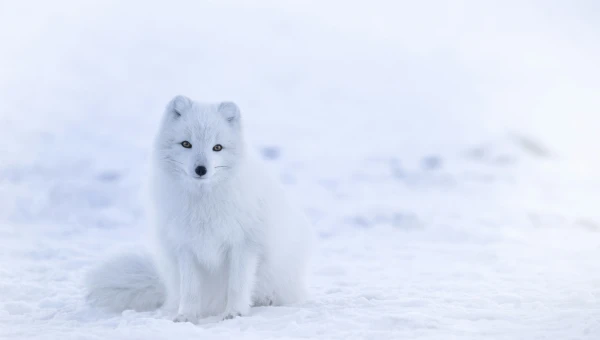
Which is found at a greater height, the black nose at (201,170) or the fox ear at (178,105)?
the fox ear at (178,105)

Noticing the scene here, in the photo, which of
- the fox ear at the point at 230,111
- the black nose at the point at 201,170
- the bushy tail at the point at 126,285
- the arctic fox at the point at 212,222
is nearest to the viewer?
the black nose at the point at 201,170

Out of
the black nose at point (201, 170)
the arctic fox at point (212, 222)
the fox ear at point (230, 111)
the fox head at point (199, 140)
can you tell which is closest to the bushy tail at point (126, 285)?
the arctic fox at point (212, 222)

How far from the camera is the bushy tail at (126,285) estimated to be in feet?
11.6

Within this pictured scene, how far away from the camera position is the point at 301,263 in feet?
12.0

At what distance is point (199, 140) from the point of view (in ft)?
10.0

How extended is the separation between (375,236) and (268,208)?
12.2 feet

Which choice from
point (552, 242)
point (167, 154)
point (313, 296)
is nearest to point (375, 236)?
point (552, 242)

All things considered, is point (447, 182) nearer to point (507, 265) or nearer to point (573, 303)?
point (507, 265)

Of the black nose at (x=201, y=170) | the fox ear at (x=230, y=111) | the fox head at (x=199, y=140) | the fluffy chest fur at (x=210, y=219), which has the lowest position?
the fluffy chest fur at (x=210, y=219)

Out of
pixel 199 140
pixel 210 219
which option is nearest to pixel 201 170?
pixel 199 140

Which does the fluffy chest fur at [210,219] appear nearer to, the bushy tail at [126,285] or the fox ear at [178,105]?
the fox ear at [178,105]

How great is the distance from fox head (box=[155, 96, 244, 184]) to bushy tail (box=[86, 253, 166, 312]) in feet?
2.69

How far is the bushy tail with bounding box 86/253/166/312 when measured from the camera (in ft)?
11.6

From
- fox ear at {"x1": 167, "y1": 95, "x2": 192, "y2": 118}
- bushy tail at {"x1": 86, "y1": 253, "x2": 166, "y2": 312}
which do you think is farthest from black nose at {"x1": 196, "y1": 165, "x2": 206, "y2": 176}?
bushy tail at {"x1": 86, "y1": 253, "x2": 166, "y2": 312}
